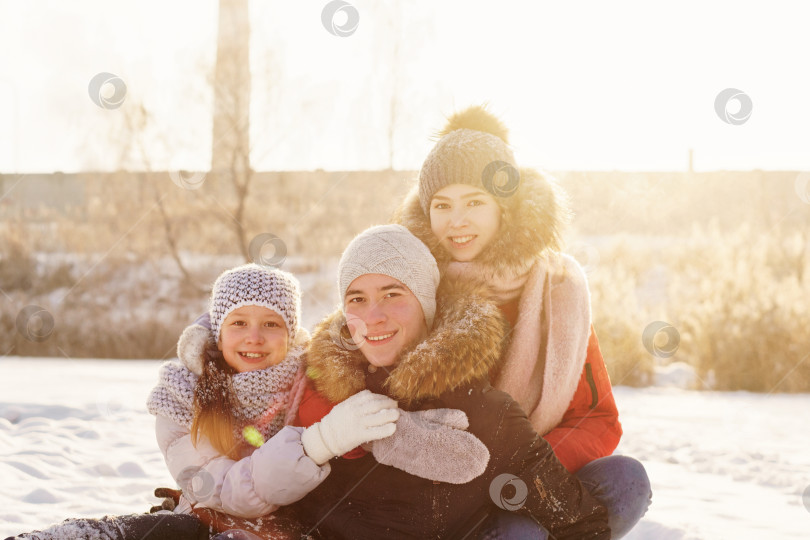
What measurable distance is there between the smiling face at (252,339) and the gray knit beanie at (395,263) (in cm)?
38

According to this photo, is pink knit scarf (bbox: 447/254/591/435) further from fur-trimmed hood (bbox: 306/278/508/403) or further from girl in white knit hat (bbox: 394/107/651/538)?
fur-trimmed hood (bbox: 306/278/508/403)

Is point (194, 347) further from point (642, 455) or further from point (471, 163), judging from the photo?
point (642, 455)

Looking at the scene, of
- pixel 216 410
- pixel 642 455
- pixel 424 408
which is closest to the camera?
pixel 424 408

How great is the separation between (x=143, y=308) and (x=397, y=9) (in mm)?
8142

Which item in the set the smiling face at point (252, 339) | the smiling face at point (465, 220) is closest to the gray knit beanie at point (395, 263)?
the smiling face at point (465, 220)

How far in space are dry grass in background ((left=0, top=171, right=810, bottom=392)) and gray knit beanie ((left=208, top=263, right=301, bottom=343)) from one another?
11.2ft

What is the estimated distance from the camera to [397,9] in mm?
15742

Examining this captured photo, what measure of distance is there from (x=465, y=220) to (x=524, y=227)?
242mm

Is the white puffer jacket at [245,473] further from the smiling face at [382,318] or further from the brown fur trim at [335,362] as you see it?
the smiling face at [382,318]

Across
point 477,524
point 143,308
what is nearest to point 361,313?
point 477,524

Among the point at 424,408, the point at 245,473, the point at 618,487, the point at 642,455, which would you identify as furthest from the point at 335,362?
the point at 642,455

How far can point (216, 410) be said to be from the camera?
271cm

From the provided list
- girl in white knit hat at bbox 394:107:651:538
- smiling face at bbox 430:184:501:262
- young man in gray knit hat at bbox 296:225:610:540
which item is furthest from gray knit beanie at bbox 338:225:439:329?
smiling face at bbox 430:184:501:262

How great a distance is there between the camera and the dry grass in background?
26.8 feet
